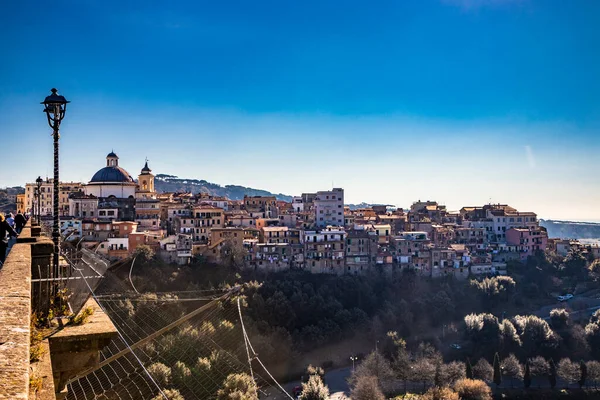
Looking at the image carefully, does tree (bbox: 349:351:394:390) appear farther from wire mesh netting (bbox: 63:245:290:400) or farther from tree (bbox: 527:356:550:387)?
tree (bbox: 527:356:550:387)

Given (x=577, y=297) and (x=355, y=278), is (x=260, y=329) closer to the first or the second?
(x=355, y=278)

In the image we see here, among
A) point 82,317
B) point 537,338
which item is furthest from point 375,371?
point 82,317

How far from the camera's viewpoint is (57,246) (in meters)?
5.24

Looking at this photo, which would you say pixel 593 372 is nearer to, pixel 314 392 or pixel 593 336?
pixel 593 336

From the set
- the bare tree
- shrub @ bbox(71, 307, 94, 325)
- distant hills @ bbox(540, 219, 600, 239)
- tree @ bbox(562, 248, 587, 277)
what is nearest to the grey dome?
the bare tree

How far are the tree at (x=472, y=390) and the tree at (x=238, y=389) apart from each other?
10.6 metres

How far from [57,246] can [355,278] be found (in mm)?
29305

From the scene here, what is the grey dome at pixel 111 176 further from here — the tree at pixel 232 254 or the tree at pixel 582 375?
the tree at pixel 582 375

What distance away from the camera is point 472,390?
22500 mm

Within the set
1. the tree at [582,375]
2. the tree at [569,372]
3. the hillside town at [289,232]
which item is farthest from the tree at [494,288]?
the tree at [582,375]

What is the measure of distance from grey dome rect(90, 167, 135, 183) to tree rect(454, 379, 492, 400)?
2863 centimetres

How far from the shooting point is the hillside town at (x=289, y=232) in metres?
31.5

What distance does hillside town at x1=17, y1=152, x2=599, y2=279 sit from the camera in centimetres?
3153

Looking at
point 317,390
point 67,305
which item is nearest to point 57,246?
point 67,305
